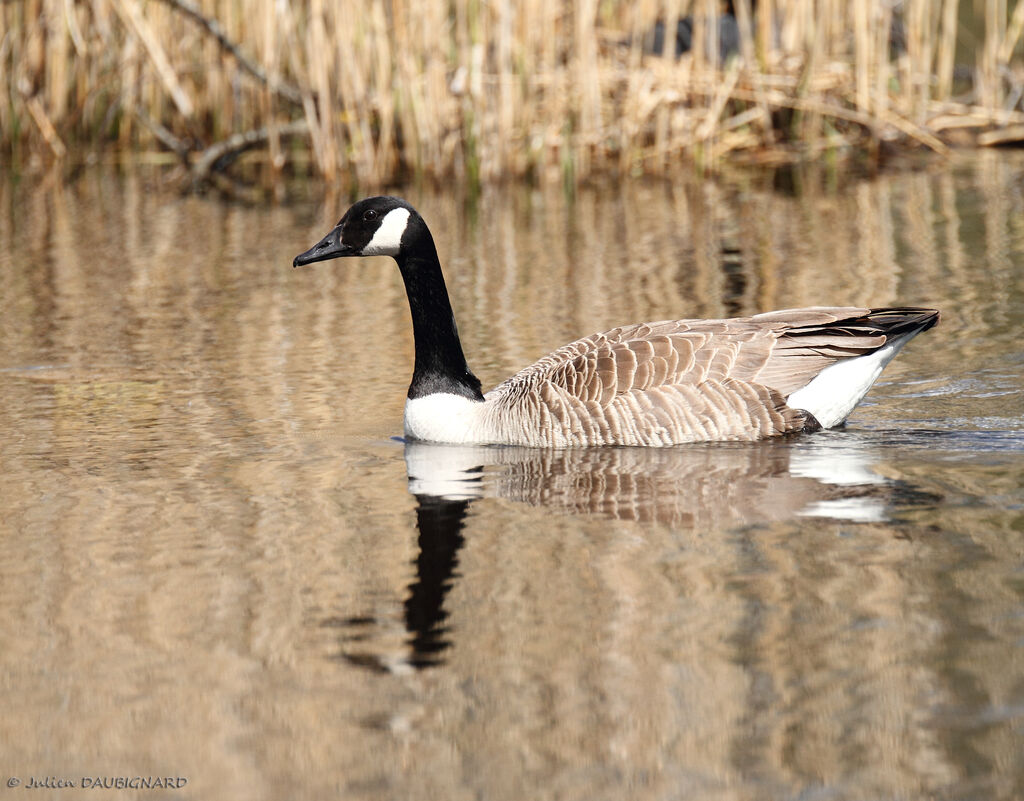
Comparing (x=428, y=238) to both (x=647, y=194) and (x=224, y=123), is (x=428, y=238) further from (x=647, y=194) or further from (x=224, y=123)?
(x=224, y=123)

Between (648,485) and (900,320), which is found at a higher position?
(900,320)

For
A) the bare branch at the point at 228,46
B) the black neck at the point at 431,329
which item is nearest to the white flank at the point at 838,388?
the black neck at the point at 431,329

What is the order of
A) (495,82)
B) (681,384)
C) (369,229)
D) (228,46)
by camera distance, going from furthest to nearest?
1. (228,46)
2. (495,82)
3. (369,229)
4. (681,384)

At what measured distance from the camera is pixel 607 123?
17453 mm

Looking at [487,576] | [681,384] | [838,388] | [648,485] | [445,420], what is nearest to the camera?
[487,576]

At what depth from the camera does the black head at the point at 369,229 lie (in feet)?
25.5

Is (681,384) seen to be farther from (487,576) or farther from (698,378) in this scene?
(487,576)

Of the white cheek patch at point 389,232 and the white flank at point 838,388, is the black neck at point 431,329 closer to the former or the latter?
the white cheek patch at point 389,232

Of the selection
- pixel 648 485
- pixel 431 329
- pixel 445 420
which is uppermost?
pixel 431 329

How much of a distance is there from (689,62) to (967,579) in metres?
12.3

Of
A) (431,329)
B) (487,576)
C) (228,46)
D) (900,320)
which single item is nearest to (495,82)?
(228,46)

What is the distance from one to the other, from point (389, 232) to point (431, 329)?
1.74 feet

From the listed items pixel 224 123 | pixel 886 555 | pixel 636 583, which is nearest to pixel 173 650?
pixel 636 583

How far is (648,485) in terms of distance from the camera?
21.8ft
